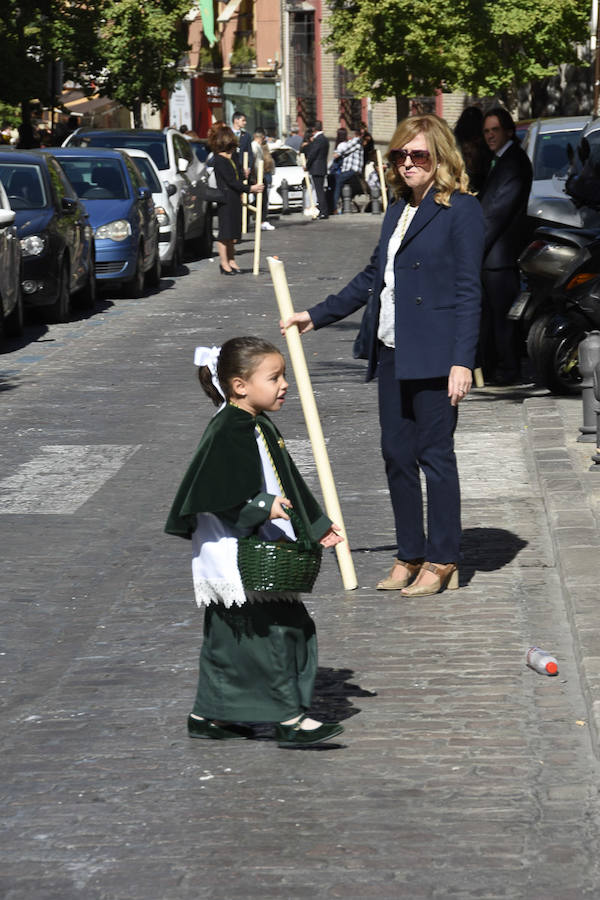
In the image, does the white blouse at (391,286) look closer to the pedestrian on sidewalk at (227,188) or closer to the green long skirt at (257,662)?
the green long skirt at (257,662)

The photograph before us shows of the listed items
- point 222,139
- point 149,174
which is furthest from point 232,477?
point 149,174

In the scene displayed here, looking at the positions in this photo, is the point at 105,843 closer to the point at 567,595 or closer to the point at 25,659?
the point at 25,659

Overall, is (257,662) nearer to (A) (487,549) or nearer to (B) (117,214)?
(A) (487,549)

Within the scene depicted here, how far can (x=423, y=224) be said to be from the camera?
6734 millimetres

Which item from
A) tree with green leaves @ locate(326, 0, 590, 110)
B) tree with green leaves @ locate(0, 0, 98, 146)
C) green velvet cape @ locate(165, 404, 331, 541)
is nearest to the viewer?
green velvet cape @ locate(165, 404, 331, 541)

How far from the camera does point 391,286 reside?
6859mm

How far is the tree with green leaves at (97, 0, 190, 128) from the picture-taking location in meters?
43.0

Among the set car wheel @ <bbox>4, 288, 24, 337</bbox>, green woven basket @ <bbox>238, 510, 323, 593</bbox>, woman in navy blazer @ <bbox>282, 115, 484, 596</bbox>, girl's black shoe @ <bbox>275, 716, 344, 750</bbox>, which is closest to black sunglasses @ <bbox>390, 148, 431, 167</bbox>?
woman in navy blazer @ <bbox>282, 115, 484, 596</bbox>

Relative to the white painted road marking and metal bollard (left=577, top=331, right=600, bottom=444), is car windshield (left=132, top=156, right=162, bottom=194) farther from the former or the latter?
metal bollard (left=577, top=331, right=600, bottom=444)

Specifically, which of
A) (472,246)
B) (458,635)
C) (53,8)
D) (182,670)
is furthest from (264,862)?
(53,8)

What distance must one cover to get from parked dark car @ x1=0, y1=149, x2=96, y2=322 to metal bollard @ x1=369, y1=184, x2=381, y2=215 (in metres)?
20.8

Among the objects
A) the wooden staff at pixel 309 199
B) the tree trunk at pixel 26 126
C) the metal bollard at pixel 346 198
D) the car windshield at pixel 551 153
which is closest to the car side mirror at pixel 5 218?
the car windshield at pixel 551 153

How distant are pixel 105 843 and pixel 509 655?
2115 mm

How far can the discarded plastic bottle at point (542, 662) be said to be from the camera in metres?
5.84
